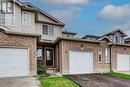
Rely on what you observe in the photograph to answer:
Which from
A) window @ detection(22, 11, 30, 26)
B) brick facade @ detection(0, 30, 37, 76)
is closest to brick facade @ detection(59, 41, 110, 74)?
brick facade @ detection(0, 30, 37, 76)

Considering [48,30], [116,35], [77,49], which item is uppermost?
[48,30]

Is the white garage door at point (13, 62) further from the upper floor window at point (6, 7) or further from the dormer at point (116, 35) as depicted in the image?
the dormer at point (116, 35)

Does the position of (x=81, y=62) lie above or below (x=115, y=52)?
below

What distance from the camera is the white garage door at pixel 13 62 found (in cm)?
1697

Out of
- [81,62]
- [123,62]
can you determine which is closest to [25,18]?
[81,62]

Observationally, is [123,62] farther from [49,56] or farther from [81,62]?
[49,56]

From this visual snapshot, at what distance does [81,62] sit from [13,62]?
7.85 meters

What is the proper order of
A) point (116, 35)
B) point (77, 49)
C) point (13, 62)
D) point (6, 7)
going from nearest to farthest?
point (13, 62)
point (77, 49)
point (6, 7)
point (116, 35)

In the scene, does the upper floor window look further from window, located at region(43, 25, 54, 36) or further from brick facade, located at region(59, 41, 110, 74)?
brick facade, located at region(59, 41, 110, 74)

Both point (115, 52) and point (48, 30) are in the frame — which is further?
point (48, 30)

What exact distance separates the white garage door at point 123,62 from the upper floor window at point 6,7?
14.8m

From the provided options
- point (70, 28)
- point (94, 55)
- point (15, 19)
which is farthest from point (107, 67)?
point (70, 28)

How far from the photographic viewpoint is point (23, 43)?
58.6 feet

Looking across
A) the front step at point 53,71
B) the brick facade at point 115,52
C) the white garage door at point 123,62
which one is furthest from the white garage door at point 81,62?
the white garage door at point 123,62
